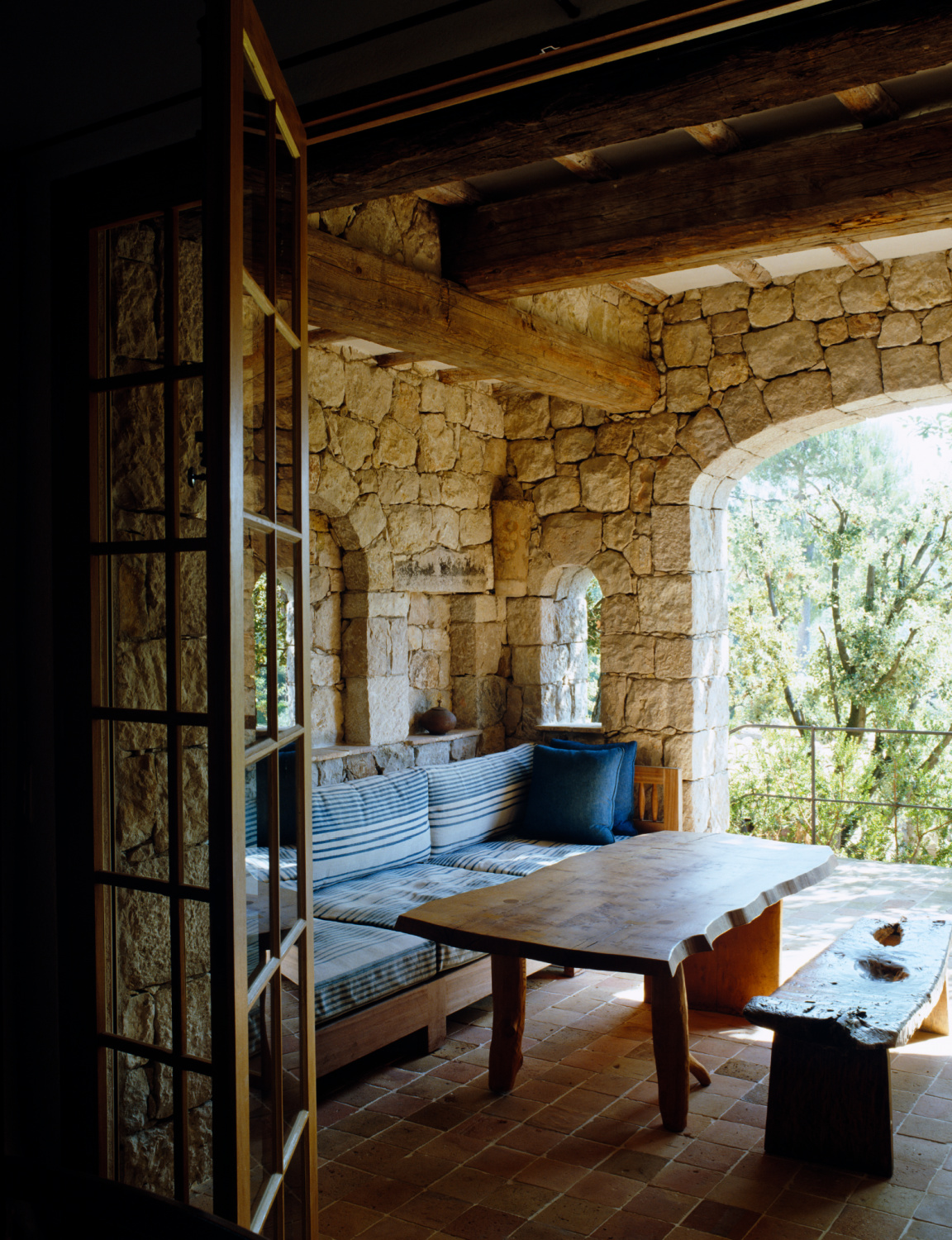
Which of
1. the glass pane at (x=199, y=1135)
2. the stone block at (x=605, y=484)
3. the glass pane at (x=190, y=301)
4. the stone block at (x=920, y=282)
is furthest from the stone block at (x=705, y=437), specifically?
the glass pane at (x=199, y=1135)

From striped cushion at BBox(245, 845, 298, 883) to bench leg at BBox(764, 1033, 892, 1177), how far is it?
1.54m

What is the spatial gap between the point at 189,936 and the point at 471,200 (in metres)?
2.82

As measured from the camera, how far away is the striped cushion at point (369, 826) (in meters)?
4.01

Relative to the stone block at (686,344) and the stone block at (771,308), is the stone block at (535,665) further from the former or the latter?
the stone block at (771,308)

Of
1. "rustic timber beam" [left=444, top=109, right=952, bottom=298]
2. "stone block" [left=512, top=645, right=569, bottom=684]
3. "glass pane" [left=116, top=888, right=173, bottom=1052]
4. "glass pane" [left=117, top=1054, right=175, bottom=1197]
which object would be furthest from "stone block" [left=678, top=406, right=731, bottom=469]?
"glass pane" [left=117, top=1054, right=175, bottom=1197]

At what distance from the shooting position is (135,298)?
2.11 meters

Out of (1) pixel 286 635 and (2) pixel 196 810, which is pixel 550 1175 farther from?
(1) pixel 286 635

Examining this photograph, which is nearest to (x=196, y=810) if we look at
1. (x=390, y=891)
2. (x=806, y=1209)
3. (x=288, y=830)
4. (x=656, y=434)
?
(x=288, y=830)

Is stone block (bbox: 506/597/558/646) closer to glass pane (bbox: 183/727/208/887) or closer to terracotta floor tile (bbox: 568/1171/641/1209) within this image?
terracotta floor tile (bbox: 568/1171/641/1209)

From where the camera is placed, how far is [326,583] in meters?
4.96

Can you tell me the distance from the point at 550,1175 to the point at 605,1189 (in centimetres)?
15

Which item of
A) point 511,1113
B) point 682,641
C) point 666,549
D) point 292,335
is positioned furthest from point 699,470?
point 292,335

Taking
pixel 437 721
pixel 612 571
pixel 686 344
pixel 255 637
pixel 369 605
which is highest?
pixel 686 344

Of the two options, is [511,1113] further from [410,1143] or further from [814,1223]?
[814,1223]
